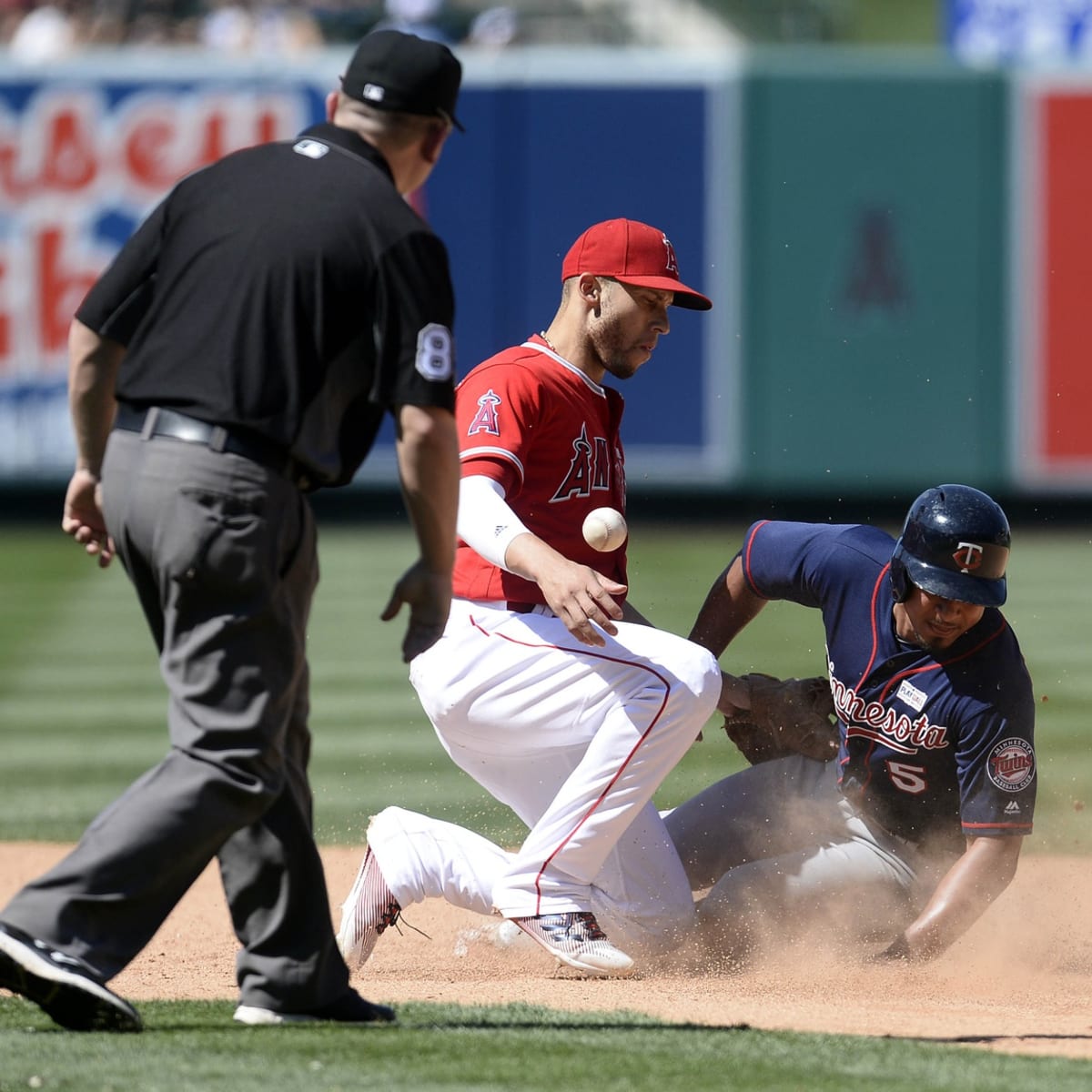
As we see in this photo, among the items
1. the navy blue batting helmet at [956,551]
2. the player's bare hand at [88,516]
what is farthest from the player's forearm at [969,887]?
the player's bare hand at [88,516]

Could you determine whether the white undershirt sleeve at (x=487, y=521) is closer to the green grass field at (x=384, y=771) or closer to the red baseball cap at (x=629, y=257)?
the red baseball cap at (x=629, y=257)

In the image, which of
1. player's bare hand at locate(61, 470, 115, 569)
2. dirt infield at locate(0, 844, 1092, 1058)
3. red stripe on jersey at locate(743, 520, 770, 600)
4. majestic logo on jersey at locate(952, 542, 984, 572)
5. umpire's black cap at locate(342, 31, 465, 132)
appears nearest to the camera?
umpire's black cap at locate(342, 31, 465, 132)

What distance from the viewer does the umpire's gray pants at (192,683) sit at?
3.34 metres

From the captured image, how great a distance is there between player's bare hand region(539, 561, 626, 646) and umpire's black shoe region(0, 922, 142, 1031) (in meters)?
1.27

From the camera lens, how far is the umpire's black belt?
337 cm

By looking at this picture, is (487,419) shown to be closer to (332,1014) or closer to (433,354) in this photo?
(433,354)

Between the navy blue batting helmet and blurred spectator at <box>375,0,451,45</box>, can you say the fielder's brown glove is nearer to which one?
the navy blue batting helmet

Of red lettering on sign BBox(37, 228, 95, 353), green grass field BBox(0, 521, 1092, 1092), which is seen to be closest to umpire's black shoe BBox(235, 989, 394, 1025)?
green grass field BBox(0, 521, 1092, 1092)

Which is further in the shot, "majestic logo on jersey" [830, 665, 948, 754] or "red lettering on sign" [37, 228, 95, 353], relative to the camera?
"red lettering on sign" [37, 228, 95, 353]

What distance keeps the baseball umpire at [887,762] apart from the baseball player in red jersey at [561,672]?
0.38 meters

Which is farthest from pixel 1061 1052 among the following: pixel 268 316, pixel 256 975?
pixel 268 316

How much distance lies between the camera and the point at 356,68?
3570 millimetres

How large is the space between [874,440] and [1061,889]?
11.0 m

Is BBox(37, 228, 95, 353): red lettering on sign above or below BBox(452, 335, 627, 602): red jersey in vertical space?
below
